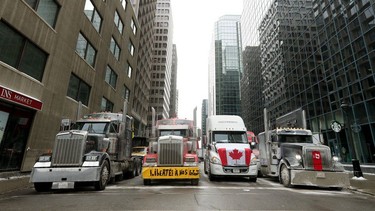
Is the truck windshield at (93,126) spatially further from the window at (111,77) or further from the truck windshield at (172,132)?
the window at (111,77)

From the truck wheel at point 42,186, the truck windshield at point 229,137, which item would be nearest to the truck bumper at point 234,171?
the truck windshield at point 229,137

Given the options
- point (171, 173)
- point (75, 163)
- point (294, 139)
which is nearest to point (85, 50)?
point (75, 163)

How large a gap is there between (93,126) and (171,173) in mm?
4385

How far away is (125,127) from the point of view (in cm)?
1304

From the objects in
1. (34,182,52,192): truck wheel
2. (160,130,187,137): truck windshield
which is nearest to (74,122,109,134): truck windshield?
(34,182,52,192): truck wheel

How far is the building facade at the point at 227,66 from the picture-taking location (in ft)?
372

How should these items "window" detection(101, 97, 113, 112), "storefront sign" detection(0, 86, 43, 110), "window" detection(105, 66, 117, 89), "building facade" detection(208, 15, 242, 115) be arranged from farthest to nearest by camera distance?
"building facade" detection(208, 15, 242, 115), "window" detection(105, 66, 117, 89), "window" detection(101, 97, 113, 112), "storefront sign" detection(0, 86, 43, 110)

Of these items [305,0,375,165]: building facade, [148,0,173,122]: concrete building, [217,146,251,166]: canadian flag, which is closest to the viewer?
[217,146,251,166]: canadian flag

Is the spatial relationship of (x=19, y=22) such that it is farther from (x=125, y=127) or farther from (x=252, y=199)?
(x=252, y=199)

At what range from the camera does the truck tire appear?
11.2 meters

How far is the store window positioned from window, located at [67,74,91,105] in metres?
4.84

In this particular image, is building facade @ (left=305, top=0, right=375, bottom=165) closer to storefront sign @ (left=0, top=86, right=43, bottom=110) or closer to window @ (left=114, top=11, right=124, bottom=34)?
storefront sign @ (left=0, top=86, right=43, bottom=110)

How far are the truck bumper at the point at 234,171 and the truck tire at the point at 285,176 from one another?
4.37 ft

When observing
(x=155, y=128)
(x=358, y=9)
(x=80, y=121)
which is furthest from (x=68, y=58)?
(x=358, y=9)
